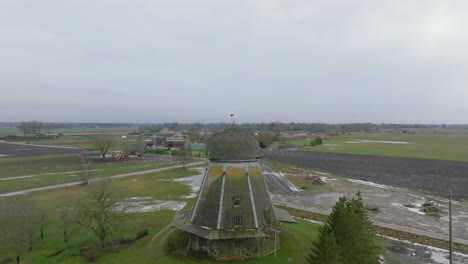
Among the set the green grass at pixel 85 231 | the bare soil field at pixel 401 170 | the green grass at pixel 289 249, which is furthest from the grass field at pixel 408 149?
the green grass at pixel 289 249

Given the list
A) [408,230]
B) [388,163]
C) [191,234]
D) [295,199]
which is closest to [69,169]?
[295,199]

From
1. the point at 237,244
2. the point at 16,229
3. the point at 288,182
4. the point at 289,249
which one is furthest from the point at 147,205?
the point at 288,182

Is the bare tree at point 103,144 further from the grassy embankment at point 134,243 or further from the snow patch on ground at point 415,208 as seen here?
the snow patch on ground at point 415,208

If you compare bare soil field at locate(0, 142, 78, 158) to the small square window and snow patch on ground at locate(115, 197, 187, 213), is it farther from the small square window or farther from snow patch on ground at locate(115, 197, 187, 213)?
the small square window

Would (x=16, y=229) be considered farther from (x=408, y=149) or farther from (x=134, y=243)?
(x=408, y=149)

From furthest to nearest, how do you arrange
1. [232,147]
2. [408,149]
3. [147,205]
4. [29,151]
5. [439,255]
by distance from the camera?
[408,149], [29,151], [147,205], [439,255], [232,147]
